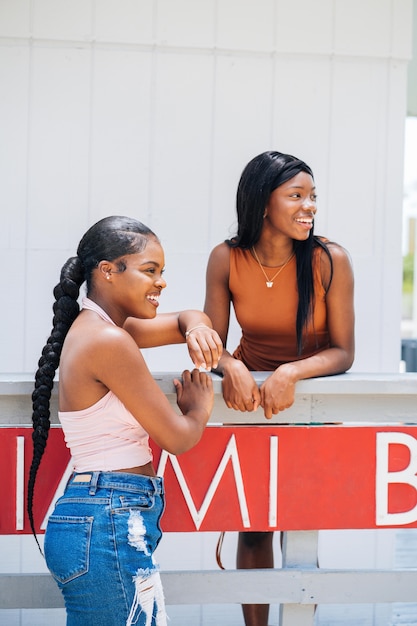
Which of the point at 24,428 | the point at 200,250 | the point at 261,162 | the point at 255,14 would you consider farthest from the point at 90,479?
the point at 255,14

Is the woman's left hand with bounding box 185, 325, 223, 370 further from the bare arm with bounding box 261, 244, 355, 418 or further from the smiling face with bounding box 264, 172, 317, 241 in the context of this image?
the smiling face with bounding box 264, 172, 317, 241

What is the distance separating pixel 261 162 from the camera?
2426mm

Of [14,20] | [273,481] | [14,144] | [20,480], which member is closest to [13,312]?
[14,144]

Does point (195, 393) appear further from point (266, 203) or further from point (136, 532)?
point (266, 203)

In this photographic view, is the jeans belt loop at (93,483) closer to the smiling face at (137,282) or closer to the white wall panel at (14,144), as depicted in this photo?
the smiling face at (137,282)

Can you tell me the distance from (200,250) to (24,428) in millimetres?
1524

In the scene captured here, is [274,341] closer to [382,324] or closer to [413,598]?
[413,598]

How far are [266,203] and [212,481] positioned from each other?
0.86 m

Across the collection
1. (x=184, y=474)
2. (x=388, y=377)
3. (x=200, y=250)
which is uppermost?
(x=200, y=250)

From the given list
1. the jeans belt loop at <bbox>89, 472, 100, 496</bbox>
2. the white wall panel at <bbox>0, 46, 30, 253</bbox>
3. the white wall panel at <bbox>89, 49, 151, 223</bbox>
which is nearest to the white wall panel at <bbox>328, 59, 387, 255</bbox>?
the white wall panel at <bbox>89, 49, 151, 223</bbox>

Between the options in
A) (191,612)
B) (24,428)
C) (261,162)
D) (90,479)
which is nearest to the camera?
(90,479)

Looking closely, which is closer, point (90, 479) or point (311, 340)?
point (90, 479)

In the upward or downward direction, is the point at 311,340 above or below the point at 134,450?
above

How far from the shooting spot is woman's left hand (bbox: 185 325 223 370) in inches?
76.7
